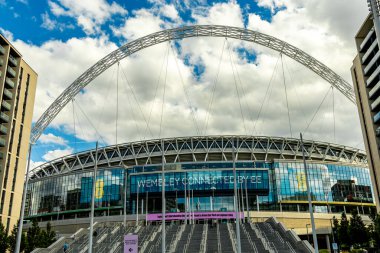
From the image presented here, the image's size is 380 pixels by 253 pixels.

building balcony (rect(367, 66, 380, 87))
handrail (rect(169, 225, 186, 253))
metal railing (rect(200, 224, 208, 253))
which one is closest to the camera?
metal railing (rect(200, 224, 208, 253))

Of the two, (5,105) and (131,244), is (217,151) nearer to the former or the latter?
(5,105)

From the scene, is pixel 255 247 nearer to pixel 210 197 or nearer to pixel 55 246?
pixel 55 246

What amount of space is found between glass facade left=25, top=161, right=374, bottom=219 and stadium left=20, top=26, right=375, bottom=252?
10.3 inches

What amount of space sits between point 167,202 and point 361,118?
164ft

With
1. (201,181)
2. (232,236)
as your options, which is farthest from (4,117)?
(232,236)

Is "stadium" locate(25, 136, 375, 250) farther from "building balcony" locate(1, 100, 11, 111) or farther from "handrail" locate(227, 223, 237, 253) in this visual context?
"building balcony" locate(1, 100, 11, 111)

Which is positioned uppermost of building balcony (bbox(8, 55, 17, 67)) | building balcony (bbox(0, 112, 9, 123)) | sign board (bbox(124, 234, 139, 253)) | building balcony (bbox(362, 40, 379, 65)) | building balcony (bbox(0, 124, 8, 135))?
building balcony (bbox(8, 55, 17, 67))

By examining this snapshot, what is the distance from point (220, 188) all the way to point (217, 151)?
17322 mm

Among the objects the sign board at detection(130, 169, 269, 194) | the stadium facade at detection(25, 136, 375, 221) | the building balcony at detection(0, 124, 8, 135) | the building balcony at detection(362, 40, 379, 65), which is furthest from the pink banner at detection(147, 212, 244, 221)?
the building balcony at detection(362, 40, 379, 65)

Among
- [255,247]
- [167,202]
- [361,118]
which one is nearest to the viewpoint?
[255,247]

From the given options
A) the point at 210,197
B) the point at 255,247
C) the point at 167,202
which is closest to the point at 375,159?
the point at 255,247

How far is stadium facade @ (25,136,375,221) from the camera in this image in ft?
311

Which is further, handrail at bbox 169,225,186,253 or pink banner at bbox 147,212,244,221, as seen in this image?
pink banner at bbox 147,212,244,221

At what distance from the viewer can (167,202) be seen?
313 ft
